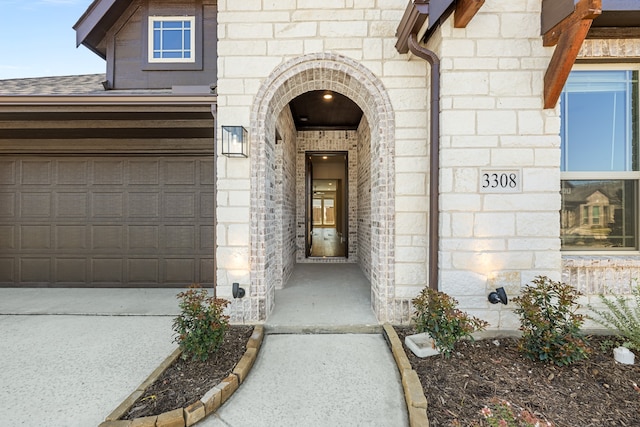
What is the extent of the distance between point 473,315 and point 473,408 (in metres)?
1.10

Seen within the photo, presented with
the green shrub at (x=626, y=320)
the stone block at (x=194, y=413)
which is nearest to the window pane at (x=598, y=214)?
the green shrub at (x=626, y=320)

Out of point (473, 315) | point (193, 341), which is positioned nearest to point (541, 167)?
point (473, 315)

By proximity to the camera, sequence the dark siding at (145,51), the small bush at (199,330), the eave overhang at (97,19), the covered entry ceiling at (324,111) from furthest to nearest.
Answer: the covered entry ceiling at (324,111) < the dark siding at (145,51) < the eave overhang at (97,19) < the small bush at (199,330)

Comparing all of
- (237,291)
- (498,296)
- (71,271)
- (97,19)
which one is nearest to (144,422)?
(237,291)

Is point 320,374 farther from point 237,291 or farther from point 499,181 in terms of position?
point 499,181

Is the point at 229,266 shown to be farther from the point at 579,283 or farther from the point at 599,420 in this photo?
the point at 579,283

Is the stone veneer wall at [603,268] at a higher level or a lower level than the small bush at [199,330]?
higher

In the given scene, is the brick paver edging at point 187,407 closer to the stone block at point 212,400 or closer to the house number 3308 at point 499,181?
the stone block at point 212,400

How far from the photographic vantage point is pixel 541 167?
281 centimetres

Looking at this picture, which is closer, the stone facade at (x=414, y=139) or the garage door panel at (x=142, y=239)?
the stone facade at (x=414, y=139)

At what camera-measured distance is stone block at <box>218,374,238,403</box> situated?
2069mm

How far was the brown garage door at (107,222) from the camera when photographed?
460 cm

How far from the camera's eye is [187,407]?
6.17ft

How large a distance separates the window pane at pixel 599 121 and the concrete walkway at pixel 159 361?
2914 mm
